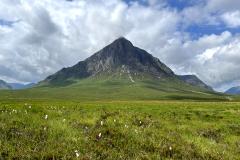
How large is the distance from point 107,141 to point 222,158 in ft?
12.0

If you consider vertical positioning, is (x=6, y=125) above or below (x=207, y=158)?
above

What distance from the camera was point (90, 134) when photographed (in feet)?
36.4

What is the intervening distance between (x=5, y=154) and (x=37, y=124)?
336 cm

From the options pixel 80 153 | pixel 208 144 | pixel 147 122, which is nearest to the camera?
pixel 80 153

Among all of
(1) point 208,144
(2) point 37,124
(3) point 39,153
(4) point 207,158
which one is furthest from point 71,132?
(1) point 208,144

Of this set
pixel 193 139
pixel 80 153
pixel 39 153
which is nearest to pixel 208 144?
pixel 193 139

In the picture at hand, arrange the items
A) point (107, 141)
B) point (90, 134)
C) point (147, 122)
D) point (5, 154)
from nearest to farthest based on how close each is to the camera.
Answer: point (5, 154)
point (107, 141)
point (90, 134)
point (147, 122)

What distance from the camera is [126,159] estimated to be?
905cm

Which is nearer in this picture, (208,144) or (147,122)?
(208,144)

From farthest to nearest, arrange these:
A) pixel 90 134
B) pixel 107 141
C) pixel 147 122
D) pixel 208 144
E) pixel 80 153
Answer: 1. pixel 147 122
2. pixel 208 144
3. pixel 90 134
4. pixel 107 141
5. pixel 80 153

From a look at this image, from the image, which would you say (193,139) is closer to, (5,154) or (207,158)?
(207,158)

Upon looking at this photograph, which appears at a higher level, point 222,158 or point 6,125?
→ point 6,125

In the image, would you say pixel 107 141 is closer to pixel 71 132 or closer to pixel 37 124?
pixel 71 132

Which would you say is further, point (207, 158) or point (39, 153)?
point (207, 158)
